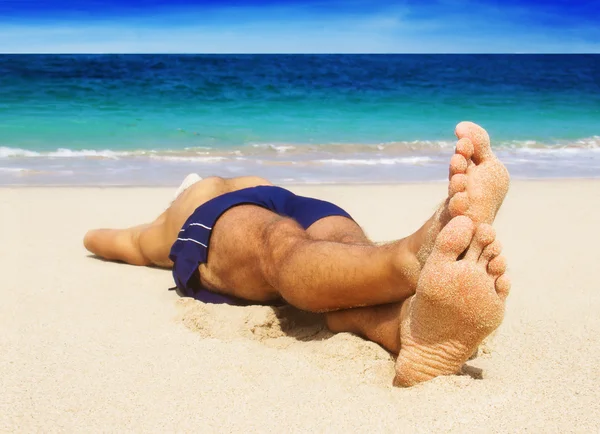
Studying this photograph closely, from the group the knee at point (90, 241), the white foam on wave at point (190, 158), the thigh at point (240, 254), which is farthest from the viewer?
the white foam on wave at point (190, 158)

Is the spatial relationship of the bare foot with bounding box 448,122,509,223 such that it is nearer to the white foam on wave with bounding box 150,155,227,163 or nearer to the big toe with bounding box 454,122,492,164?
the big toe with bounding box 454,122,492,164

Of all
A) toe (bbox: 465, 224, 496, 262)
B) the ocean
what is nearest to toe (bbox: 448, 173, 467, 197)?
toe (bbox: 465, 224, 496, 262)

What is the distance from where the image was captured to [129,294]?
2.74 meters

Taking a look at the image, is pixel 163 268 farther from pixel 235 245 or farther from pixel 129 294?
pixel 235 245

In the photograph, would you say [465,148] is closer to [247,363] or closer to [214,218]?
[247,363]

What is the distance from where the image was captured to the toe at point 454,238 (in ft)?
5.24

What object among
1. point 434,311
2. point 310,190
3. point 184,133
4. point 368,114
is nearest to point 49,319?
point 434,311

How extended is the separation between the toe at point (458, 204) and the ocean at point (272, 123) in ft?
12.9

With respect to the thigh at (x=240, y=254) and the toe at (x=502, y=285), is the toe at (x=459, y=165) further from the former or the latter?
the thigh at (x=240, y=254)

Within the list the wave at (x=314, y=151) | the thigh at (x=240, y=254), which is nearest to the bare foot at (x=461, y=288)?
the thigh at (x=240, y=254)

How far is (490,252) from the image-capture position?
5.29 feet

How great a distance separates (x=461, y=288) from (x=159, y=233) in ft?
5.26

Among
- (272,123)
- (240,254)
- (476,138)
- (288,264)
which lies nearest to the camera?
(476,138)

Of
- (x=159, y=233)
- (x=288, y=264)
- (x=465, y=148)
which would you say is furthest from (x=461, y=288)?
(x=159, y=233)
